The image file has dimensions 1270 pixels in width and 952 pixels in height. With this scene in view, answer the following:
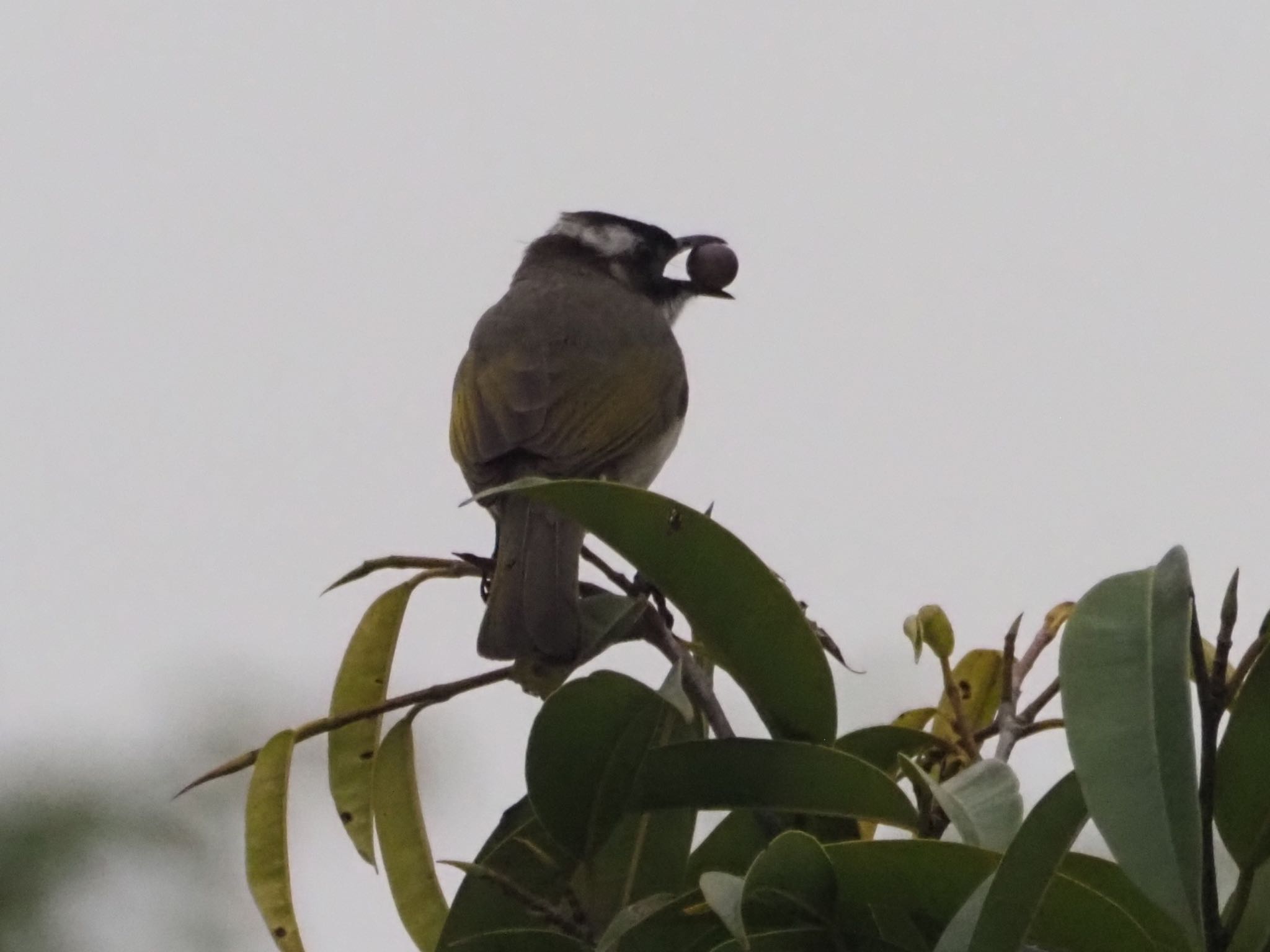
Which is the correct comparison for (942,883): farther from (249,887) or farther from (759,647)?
(249,887)

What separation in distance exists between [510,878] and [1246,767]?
87 cm

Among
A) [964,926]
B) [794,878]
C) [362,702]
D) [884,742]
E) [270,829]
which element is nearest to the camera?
[964,926]

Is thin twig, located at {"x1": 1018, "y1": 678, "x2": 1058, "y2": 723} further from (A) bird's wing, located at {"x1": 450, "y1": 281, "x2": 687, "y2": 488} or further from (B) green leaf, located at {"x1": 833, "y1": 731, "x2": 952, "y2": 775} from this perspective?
(A) bird's wing, located at {"x1": 450, "y1": 281, "x2": 687, "y2": 488}

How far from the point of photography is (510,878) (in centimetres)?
205

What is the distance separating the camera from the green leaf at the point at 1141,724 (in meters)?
1.40

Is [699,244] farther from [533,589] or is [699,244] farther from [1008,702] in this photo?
[1008,702]

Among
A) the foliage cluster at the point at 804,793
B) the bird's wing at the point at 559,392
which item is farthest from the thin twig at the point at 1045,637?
the bird's wing at the point at 559,392

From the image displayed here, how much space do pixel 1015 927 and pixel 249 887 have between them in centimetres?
114

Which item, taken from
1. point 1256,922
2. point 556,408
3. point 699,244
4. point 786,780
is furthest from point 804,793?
point 699,244

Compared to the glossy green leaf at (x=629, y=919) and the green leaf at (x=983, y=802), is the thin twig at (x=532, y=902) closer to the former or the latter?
the glossy green leaf at (x=629, y=919)

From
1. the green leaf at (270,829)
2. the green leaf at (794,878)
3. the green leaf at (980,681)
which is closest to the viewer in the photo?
the green leaf at (794,878)

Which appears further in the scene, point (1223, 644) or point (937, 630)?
point (937, 630)

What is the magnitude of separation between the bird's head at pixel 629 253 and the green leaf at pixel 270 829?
378 cm

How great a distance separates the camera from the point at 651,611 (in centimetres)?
221
